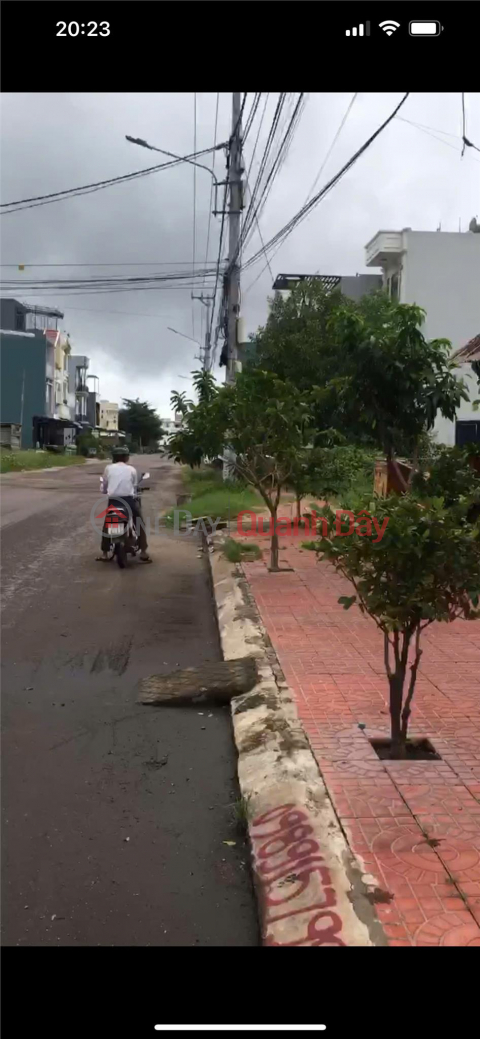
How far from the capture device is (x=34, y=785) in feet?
13.2

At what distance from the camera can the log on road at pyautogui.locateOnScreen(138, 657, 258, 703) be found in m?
5.36

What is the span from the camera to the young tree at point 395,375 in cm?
695

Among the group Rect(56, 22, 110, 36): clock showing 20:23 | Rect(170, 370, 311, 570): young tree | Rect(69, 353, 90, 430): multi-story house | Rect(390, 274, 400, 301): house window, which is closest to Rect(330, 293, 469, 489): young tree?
Rect(170, 370, 311, 570): young tree

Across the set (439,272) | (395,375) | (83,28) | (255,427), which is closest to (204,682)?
(395,375)

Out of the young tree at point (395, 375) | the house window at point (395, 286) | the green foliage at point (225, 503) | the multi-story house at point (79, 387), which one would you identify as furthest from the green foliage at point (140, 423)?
the young tree at point (395, 375)

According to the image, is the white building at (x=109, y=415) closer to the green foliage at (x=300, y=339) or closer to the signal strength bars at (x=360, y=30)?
the green foliage at (x=300, y=339)

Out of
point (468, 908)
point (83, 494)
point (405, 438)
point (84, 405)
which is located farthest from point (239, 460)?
point (84, 405)

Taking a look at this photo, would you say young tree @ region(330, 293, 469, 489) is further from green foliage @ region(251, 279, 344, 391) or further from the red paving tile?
green foliage @ region(251, 279, 344, 391)

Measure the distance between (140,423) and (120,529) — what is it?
7116 centimetres

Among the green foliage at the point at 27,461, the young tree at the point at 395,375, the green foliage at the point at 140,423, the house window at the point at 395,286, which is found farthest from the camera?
the green foliage at the point at 140,423

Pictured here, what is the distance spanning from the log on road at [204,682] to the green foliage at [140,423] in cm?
7390

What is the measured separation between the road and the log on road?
0.42 ft

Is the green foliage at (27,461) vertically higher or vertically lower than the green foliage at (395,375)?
lower

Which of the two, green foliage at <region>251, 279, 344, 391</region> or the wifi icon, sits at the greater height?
green foliage at <region>251, 279, 344, 391</region>
